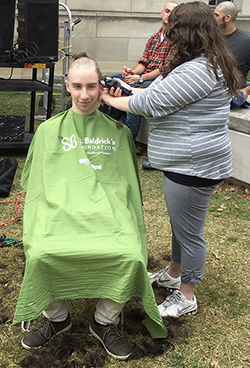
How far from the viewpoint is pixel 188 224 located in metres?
2.60

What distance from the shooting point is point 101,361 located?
2.41 meters

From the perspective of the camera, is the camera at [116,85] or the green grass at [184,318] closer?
the green grass at [184,318]

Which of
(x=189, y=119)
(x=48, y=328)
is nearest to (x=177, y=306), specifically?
(x=48, y=328)

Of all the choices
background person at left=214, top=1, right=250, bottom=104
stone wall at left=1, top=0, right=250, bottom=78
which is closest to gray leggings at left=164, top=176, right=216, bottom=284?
background person at left=214, top=1, right=250, bottom=104

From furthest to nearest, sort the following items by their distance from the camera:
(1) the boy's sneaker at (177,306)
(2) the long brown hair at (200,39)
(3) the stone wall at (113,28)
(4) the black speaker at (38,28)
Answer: (3) the stone wall at (113,28) < (4) the black speaker at (38,28) < (1) the boy's sneaker at (177,306) < (2) the long brown hair at (200,39)

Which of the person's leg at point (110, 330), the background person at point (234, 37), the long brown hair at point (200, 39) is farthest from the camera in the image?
the background person at point (234, 37)

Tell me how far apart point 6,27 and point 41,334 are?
4050 millimetres

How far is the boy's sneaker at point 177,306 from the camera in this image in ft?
9.26

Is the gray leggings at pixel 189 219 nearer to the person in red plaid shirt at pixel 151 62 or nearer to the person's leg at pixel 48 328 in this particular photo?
the person's leg at pixel 48 328

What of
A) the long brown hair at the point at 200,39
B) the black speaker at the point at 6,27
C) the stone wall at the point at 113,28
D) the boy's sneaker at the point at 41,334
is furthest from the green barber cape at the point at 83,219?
the stone wall at the point at 113,28

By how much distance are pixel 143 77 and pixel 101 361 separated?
4117 millimetres

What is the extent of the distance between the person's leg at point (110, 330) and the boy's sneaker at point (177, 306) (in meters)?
0.40

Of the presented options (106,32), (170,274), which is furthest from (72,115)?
(106,32)

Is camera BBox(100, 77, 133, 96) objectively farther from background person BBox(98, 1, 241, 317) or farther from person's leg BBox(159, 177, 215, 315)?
person's leg BBox(159, 177, 215, 315)
